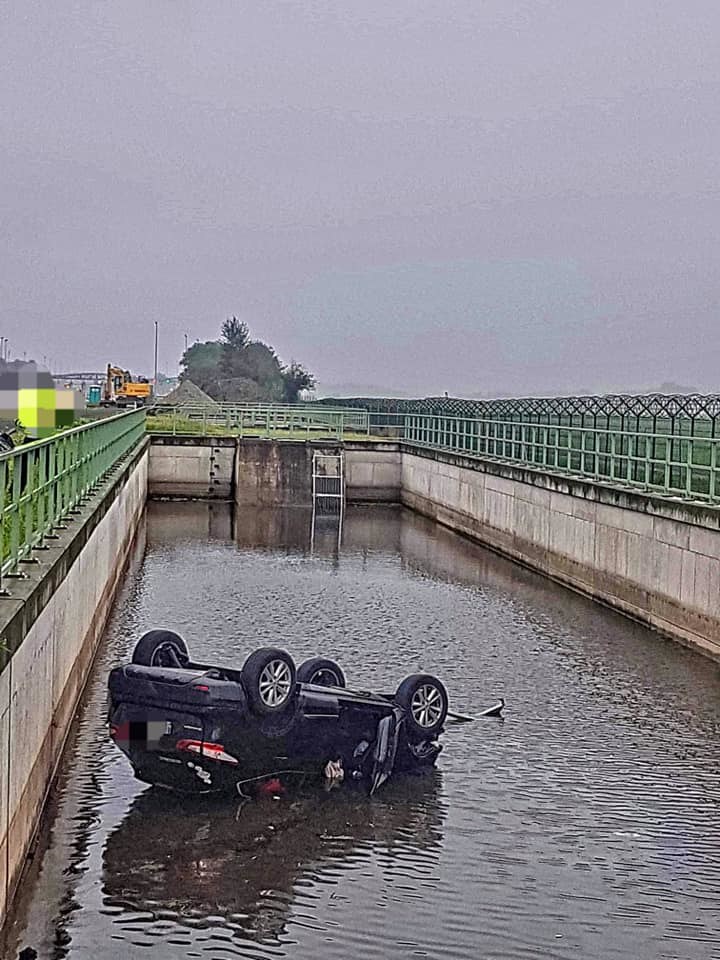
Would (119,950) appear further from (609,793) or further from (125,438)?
(125,438)

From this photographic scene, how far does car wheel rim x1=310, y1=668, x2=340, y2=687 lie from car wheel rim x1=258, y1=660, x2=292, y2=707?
1.42 metres

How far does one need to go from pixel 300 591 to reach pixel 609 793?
14.3m

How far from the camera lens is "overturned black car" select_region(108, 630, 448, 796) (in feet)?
35.8

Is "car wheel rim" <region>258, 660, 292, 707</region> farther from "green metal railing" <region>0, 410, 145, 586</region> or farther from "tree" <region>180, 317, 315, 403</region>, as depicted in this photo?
"tree" <region>180, 317, 315, 403</region>

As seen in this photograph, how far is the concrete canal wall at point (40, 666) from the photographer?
345 inches

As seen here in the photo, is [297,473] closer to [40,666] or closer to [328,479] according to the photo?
[328,479]

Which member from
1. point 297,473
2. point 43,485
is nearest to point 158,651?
point 43,485

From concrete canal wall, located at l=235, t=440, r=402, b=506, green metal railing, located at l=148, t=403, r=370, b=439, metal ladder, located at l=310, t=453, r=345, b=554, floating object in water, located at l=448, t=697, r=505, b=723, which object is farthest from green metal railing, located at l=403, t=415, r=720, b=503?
green metal railing, located at l=148, t=403, r=370, b=439

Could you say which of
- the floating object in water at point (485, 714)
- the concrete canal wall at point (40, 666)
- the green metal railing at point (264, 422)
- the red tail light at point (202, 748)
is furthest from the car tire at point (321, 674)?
the green metal railing at point (264, 422)

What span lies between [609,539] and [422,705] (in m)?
12.6

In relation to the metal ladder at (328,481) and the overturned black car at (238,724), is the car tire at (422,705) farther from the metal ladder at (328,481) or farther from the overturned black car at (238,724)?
the metal ladder at (328,481)

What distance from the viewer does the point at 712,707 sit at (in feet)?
54.3

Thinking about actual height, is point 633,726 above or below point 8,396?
below

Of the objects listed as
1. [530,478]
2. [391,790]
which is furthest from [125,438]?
[391,790]
